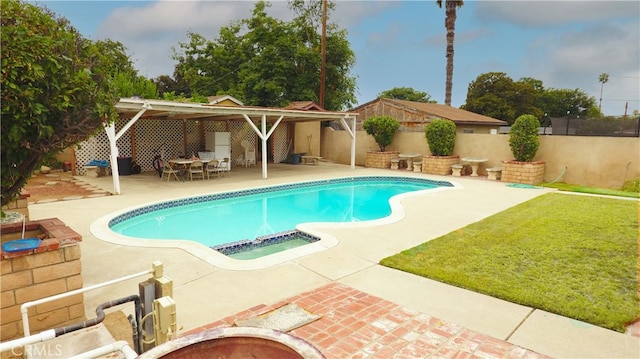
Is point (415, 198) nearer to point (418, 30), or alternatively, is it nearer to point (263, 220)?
point (263, 220)

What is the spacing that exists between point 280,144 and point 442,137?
800 centimetres

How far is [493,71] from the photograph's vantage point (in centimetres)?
3703

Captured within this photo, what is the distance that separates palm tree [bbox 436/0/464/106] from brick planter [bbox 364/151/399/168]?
13159 mm

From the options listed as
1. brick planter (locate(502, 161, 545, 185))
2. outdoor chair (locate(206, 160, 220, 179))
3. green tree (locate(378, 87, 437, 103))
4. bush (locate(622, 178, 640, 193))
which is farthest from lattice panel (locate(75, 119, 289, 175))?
green tree (locate(378, 87, 437, 103))

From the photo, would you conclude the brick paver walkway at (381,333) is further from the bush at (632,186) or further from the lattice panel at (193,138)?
the lattice panel at (193,138)

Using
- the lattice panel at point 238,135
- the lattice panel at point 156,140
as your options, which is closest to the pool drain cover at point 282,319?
the lattice panel at point 156,140

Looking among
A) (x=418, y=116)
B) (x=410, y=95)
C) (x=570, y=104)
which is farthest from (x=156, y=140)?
(x=570, y=104)

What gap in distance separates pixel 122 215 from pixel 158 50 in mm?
28057

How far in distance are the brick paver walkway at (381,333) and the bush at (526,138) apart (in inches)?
430

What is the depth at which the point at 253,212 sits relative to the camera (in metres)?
9.13

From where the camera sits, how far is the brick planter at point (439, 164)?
47.9 ft

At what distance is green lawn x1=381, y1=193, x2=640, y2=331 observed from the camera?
359 centimetres

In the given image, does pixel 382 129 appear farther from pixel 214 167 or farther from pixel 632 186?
pixel 632 186
